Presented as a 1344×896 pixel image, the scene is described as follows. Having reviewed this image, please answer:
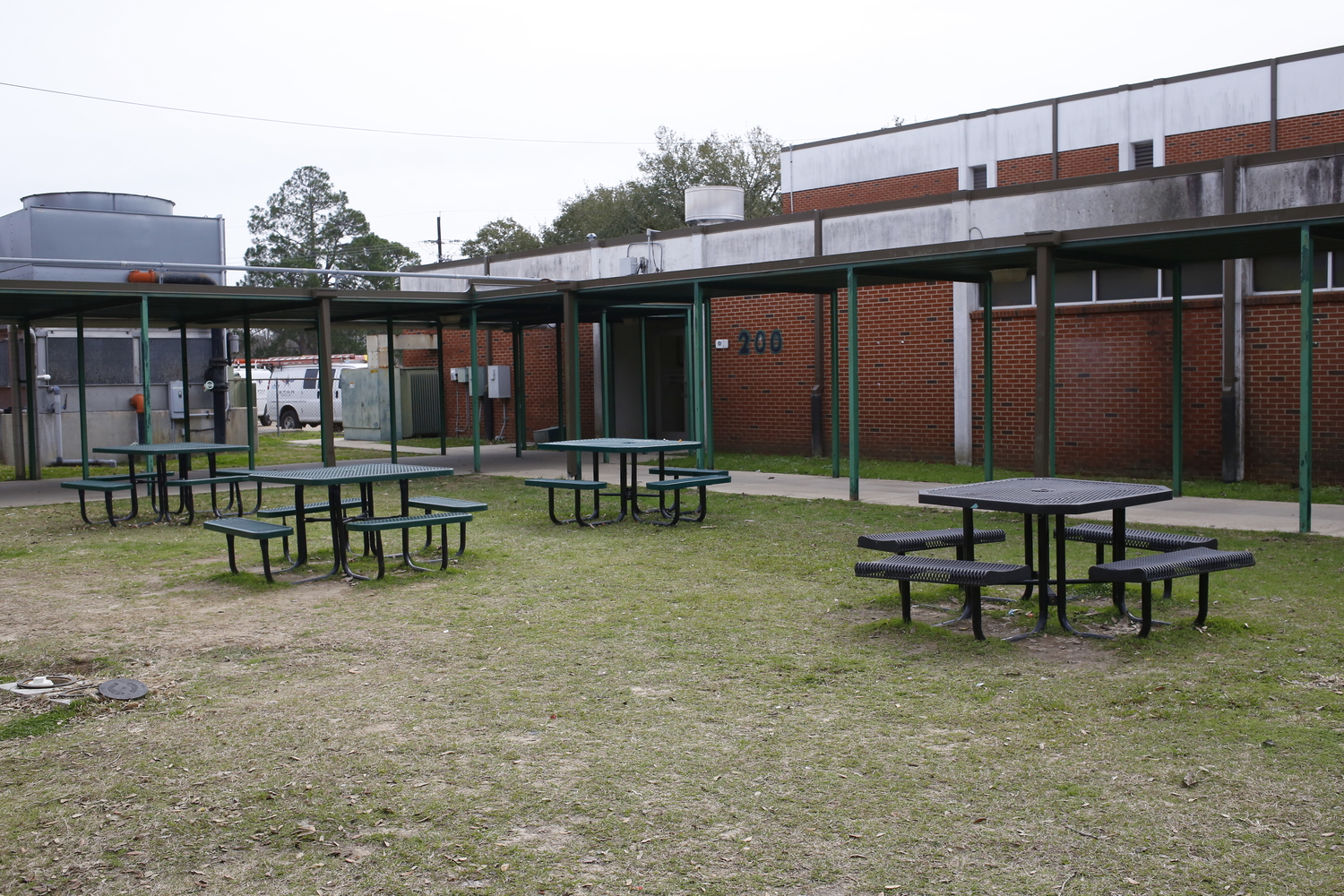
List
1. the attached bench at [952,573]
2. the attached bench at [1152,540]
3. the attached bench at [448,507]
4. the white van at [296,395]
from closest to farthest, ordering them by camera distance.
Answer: the attached bench at [952,573] < the attached bench at [1152,540] < the attached bench at [448,507] < the white van at [296,395]

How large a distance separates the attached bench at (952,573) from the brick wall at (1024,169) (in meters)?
14.5

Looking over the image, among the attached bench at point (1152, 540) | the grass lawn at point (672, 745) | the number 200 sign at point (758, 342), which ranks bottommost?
the grass lawn at point (672, 745)

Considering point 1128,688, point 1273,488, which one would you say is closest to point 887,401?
point 1273,488

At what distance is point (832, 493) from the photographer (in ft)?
45.9

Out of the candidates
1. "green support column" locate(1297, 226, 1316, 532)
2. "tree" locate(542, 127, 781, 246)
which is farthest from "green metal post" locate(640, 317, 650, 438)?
"tree" locate(542, 127, 781, 246)

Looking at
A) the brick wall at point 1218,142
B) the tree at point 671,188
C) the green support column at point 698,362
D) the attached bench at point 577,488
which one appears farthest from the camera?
the tree at point 671,188

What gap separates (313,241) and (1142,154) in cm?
5645

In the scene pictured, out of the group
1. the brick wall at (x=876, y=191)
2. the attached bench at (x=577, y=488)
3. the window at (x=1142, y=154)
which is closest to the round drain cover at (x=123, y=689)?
the attached bench at (x=577, y=488)

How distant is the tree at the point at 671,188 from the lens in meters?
49.9

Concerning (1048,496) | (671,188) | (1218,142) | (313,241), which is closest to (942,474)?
(1218,142)

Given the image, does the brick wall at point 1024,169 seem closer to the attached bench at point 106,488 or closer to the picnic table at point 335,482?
the picnic table at point 335,482

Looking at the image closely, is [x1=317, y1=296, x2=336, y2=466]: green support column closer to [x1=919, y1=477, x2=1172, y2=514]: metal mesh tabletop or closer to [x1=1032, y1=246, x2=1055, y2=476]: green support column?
[x1=1032, y1=246, x2=1055, y2=476]: green support column

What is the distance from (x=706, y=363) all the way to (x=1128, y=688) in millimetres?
9862

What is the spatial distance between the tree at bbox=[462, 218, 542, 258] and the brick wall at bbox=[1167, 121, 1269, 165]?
136 ft
